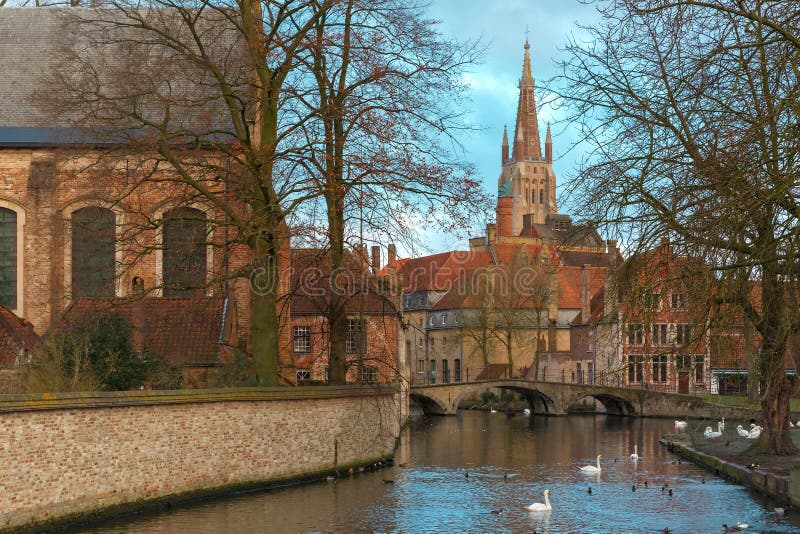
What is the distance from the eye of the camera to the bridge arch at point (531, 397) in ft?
165

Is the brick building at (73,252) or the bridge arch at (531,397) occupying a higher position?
the brick building at (73,252)

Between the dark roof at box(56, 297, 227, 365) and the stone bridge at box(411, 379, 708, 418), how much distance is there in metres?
24.8

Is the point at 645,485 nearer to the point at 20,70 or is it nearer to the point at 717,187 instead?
the point at 717,187

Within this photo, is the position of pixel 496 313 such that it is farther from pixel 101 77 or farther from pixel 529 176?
pixel 529 176

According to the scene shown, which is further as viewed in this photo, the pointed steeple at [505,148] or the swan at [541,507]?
the pointed steeple at [505,148]

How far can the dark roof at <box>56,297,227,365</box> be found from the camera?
76.7 feet

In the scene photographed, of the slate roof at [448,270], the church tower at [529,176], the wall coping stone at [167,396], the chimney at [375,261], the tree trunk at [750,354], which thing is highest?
the church tower at [529,176]

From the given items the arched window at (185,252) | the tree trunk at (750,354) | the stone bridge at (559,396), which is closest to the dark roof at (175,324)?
the arched window at (185,252)

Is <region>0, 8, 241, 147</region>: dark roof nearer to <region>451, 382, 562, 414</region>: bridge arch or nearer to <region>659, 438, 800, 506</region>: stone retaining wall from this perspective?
<region>659, 438, 800, 506</region>: stone retaining wall

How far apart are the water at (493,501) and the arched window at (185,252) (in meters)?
4.68

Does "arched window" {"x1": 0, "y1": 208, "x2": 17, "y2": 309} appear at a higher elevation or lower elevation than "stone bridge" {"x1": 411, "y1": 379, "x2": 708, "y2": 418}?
higher

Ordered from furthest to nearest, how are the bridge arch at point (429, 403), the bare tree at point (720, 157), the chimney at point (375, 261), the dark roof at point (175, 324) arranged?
the bridge arch at point (429, 403), the dark roof at point (175, 324), the chimney at point (375, 261), the bare tree at point (720, 157)

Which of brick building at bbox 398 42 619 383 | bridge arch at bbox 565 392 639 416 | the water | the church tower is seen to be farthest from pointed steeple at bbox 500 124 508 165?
the water

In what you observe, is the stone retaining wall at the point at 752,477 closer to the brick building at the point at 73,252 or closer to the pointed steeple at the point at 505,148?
the brick building at the point at 73,252
